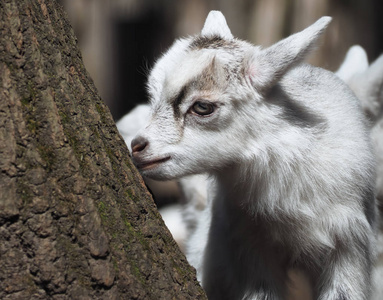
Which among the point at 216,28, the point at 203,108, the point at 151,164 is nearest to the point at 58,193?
the point at 151,164

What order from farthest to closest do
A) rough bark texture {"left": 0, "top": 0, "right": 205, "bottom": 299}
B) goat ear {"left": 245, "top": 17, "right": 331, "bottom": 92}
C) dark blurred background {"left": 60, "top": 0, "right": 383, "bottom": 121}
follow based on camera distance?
1. dark blurred background {"left": 60, "top": 0, "right": 383, "bottom": 121}
2. goat ear {"left": 245, "top": 17, "right": 331, "bottom": 92}
3. rough bark texture {"left": 0, "top": 0, "right": 205, "bottom": 299}

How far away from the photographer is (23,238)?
206 centimetres

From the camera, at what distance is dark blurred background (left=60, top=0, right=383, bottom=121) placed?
6953 millimetres

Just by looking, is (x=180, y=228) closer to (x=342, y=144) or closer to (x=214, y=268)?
(x=214, y=268)

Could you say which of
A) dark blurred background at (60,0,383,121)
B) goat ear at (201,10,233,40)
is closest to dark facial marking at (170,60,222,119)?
goat ear at (201,10,233,40)

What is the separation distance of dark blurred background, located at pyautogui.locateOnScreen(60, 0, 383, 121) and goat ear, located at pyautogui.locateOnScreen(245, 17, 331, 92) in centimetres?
377

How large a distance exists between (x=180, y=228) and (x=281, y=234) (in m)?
2.42

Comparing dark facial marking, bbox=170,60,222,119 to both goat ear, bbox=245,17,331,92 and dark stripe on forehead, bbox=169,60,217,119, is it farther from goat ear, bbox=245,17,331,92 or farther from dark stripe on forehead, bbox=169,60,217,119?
goat ear, bbox=245,17,331,92

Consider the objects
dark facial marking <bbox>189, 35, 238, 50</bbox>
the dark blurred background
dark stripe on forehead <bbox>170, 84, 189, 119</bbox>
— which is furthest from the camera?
the dark blurred background

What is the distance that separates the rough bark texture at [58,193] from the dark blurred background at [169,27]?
461cm

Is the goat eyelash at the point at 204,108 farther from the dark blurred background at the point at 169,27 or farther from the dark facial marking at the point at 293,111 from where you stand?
the dark blurred background at the point at 169,27

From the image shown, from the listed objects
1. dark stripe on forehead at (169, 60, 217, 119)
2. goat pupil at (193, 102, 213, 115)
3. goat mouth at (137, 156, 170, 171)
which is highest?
dark stripe on forehead at (169, 60, 217, 119)

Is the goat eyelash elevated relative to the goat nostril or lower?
elevated

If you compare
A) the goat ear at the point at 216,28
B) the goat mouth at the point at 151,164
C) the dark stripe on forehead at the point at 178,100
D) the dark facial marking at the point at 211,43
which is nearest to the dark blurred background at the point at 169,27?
the goat ear at the point at 216,28
